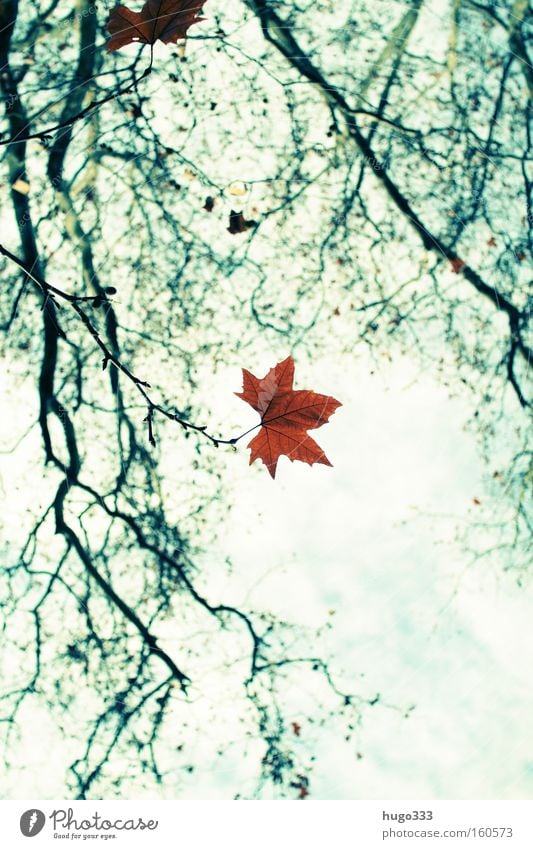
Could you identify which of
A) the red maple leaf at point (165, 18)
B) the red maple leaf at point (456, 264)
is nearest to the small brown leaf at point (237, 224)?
the red maple leaf at point (165, 18)

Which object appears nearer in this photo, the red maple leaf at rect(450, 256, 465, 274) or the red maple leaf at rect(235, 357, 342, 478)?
the red maple leaf at rect(235, 357, 342, 478)

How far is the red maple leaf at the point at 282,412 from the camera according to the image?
209 cm

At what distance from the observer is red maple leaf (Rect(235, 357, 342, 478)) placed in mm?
2094

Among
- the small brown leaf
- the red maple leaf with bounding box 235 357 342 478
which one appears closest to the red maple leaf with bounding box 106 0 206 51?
the small brown leaf

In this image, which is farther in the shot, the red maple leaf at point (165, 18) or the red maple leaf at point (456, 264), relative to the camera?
the red maple leaf at point (456, 264)

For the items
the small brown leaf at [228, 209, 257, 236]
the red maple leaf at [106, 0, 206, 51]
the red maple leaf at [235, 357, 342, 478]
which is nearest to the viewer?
the red maple leaf at [106, 0, 206, 51]

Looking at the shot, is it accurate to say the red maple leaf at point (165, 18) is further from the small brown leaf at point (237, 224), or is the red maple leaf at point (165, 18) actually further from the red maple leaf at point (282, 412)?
the red maple leaf at point (282, 412)

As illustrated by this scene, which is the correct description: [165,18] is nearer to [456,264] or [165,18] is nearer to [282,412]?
[282,412]

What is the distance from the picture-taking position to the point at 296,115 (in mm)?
2850

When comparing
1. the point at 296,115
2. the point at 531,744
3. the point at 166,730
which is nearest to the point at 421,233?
the point at 296,115

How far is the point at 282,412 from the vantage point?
2150 mm

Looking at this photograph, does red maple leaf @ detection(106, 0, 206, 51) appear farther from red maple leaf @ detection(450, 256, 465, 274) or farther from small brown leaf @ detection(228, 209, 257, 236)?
red maple leaf @ detection(450, 256, 465, 274)

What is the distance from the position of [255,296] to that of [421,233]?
2.99 feet

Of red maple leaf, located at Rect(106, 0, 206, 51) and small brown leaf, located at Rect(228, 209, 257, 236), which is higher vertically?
small brown leaf, located at Rect(228, 209, 257, 236)
